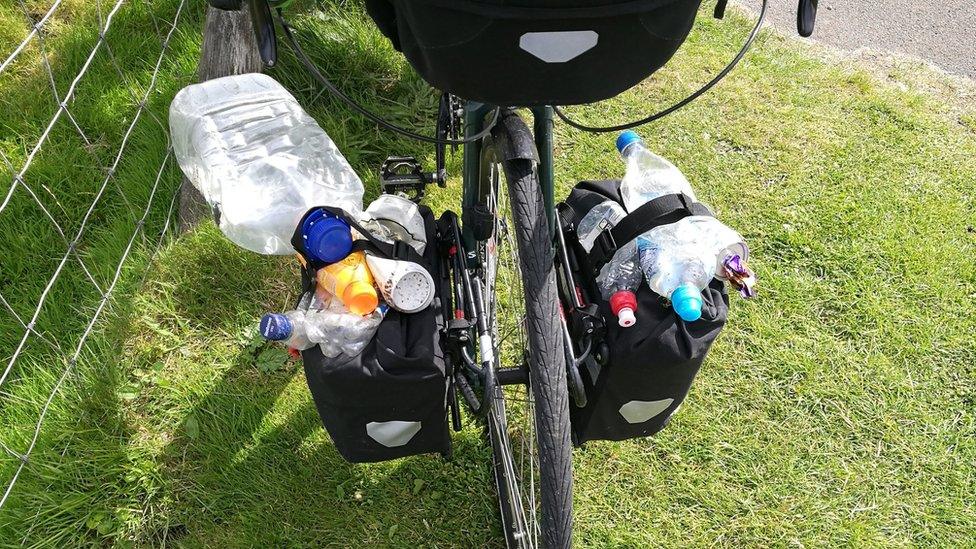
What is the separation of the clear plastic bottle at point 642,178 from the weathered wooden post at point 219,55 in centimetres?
168

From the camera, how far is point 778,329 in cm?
281

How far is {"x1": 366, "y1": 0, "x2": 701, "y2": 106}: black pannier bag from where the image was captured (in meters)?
0.95

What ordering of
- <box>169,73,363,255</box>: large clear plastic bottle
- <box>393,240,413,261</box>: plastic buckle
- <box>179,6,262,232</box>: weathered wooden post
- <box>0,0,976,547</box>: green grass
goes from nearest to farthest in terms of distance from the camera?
<box>393,240,413,261</box>: plastic buckle → <box>169,73,363,255</box>: large clear plastic bottle → <box>0,0,976,547</box>: green grass → <box>179,6,262,232</box>: weathered wooden post

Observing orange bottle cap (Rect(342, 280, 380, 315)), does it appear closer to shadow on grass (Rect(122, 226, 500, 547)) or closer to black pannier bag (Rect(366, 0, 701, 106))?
black pannier bag (Rect(366, 0, 701, 106))

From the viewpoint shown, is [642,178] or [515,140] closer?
[515,140]

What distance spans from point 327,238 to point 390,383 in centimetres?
39

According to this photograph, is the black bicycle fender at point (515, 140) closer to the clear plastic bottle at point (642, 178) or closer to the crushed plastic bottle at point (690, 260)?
the crushed plastic bottle at point (690, 260)

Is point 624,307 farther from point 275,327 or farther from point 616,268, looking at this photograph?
point 275,327

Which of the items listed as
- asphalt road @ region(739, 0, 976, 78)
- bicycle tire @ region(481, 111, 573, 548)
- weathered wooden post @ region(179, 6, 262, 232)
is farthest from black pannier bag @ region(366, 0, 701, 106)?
asphalt road @ region(739, 0, 976, 78)

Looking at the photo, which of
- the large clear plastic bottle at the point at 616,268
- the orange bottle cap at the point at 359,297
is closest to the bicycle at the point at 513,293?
the large clear plastic bottle at the point at 616,268

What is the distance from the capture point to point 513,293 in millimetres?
2129

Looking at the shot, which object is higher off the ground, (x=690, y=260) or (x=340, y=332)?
(x=690, y=260)

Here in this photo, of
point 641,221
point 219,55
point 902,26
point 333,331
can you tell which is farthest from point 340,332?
point 902,26

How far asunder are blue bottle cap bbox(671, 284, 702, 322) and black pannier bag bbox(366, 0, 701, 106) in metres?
0.68
